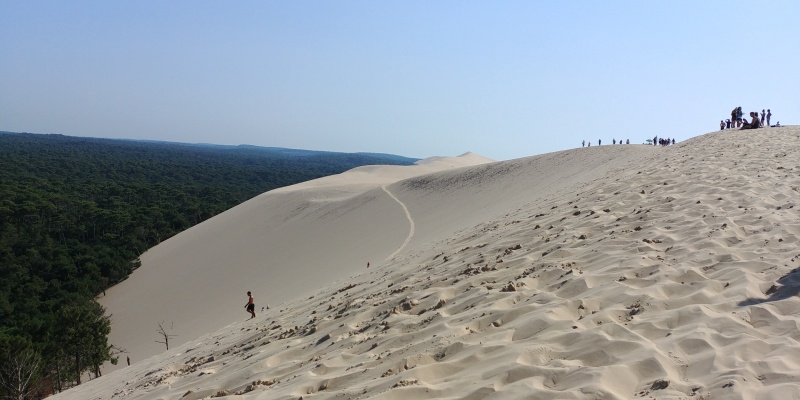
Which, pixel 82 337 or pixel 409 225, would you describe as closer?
pixel 82 337

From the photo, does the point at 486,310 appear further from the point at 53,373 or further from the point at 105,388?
the point at 53,373

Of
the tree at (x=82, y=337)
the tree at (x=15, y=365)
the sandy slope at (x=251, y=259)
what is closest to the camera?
the tree at (x=15, y=365)

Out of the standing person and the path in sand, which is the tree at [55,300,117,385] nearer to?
the path in sand

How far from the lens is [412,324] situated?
478cm

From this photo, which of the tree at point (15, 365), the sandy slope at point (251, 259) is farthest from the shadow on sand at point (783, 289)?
the tree at point (15, 365)

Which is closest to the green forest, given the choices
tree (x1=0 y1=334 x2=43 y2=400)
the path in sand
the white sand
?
tree (x1=0 y1=334 x2=43 y2=400)

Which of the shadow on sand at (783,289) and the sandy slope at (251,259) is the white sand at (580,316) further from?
the sandy slope at (251,259)

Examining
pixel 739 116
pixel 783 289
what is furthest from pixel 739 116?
pixel 783 289

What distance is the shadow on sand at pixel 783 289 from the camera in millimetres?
3748

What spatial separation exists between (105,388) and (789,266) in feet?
24.7

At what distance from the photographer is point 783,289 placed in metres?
3.89

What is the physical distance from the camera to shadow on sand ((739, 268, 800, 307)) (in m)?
3.75

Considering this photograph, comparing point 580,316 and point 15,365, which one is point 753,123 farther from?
point 15,365

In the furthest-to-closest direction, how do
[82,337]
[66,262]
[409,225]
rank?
[66,262] < [409,225] < [82,337]
